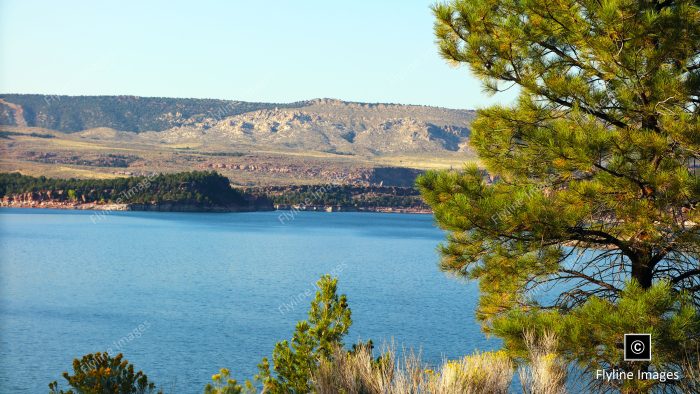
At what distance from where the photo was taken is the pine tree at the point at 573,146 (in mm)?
10414

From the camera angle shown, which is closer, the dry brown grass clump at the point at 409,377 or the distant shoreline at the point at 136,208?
the dry brown grass clump at the point at 409,377

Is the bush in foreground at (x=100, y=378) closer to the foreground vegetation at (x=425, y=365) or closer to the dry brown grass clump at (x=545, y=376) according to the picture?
the foreground vegetation at (x=425, y=365)

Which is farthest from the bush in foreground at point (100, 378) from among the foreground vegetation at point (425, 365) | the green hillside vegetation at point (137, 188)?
the green hillside vegetation at point (137, 188)

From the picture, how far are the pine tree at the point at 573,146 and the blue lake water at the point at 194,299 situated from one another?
7.43ft

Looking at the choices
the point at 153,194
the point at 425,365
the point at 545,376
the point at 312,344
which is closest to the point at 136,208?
the point at 153,194

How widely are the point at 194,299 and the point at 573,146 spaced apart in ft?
98.7

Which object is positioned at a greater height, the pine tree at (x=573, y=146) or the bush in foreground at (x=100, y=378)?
the pine tree at (x=573, y=146)

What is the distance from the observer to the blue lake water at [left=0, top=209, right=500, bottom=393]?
25.1 meters

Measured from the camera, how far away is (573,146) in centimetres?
1027

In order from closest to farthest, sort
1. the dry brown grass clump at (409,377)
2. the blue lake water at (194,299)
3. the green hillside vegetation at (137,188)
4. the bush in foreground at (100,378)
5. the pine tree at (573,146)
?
1. the dry brown grass clump at (409,377)
2. the bush in foreground at (100,378)
3. the pine tree at (573,146)
4. the blue lake water at (194,299)
5. the green hillside vegetation at (137,188)

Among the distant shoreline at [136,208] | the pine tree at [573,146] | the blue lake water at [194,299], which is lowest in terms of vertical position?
the distant shoreline at [136,208]

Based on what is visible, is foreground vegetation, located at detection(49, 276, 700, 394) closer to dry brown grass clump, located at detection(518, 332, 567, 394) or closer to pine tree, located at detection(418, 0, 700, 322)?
dry brown grass clump, located at detection(518, 332, 567, 394)

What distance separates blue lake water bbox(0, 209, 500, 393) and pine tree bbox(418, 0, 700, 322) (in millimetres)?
2265

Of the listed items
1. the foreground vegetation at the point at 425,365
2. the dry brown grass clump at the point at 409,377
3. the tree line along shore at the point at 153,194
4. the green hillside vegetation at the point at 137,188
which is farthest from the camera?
the tree line along shore at the point at 153,194
